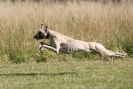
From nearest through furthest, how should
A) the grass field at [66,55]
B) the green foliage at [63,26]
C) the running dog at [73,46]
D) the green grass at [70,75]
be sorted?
the green grass at [70,75]
the grass field at [66,55]
the running dog at [73,46]
the green foliage at [63,26]

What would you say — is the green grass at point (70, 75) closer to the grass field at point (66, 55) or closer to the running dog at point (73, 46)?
the grass field at point (66, 55)

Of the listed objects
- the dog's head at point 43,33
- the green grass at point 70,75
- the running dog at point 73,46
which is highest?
the dog's head at point 43,33

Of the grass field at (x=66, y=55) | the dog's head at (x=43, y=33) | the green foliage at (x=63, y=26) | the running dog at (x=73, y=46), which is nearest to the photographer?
the grass field at (x=66, y=55)

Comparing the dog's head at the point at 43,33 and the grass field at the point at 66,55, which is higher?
the dog's head at the point at 43,33

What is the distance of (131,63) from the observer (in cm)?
1204

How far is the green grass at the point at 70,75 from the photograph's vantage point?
893 centimetres

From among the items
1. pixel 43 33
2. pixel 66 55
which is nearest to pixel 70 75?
pixel 43 33

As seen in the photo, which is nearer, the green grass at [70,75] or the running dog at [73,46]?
the green grass at [70,75]

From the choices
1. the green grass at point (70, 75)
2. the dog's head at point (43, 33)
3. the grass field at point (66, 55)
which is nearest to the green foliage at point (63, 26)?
the grass field at point (66, 55)

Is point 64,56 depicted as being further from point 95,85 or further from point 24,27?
point 95,85

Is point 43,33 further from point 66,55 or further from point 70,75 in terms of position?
point 66,55

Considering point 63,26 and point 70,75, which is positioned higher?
point 63,26

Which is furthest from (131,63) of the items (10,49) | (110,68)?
(10,49)

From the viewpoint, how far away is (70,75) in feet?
33.4
